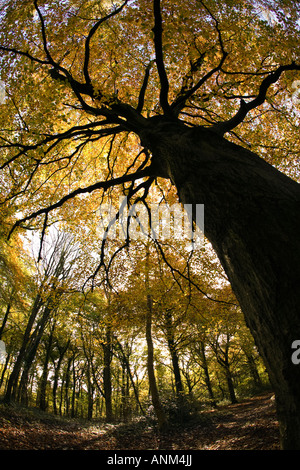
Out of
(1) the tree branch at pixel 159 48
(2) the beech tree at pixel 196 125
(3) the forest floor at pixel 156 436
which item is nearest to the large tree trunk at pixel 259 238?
(2) the beech tree at pixel 196 125

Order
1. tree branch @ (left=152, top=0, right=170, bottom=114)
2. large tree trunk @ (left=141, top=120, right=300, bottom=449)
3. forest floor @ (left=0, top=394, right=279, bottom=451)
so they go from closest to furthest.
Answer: large tree trunk @ (left=141, top=120, right=300, bottom=449)
tree branch @ (left=152, top=0, right=170, bottom=114)
forest floor @ (left=0, top=394, right=279, bottom=451)

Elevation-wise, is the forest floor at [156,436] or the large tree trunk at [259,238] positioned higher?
the large tree trunk at [259,238]

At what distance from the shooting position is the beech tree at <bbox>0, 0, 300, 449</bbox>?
1.52 m

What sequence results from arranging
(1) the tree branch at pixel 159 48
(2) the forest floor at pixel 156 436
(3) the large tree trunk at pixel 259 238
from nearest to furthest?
1. (3) the large tree trunk at pixel 259 238
2. (1) the tree branch at pixel 159 48
3. (2) the forest floor at pixel 156 436

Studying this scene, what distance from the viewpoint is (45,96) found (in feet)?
16.0

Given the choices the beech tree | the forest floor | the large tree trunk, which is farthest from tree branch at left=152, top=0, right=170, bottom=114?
the forest floor

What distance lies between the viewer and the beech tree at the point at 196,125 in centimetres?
152

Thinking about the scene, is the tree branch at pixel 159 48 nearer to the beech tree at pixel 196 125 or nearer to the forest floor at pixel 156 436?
the beech tree at pixel 196 125

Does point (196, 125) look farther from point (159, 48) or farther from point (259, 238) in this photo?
point (259, 238)

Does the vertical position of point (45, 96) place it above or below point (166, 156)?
above

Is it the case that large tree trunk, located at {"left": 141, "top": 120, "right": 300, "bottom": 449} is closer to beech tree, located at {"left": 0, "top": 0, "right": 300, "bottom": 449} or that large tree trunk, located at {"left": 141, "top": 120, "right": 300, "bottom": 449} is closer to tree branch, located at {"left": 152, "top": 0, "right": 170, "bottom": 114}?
beech tree, located at {"left": 0, "top": 0, "right": 300, "bottom": 449}
